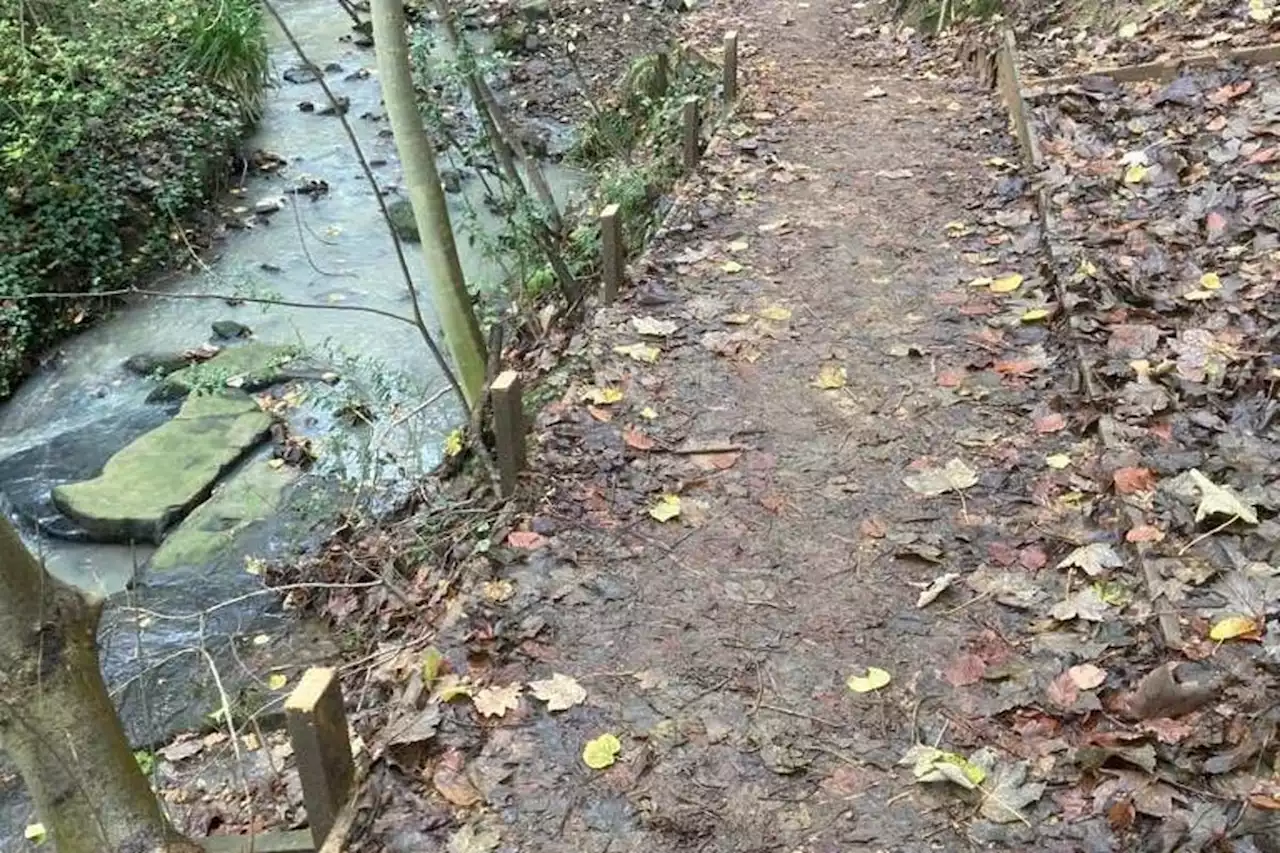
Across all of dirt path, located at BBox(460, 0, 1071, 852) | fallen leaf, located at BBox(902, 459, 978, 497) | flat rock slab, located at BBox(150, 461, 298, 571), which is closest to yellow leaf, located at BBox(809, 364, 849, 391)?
dirt path, located at BBox(460, 0, 1071, 852)

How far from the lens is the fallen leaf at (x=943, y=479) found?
13.9 ft

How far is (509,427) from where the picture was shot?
4.27 meters

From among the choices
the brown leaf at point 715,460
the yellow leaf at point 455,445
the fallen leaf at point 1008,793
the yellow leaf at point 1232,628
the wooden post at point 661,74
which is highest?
the yellow leaf at point 1232,628

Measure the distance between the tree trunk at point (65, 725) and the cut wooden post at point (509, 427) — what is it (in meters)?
1.59

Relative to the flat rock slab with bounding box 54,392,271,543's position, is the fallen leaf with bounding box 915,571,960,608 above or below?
above

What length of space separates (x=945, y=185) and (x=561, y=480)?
3.89m

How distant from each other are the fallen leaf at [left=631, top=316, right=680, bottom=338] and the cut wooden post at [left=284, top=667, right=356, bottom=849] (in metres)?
2.92

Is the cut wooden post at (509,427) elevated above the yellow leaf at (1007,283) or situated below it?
above

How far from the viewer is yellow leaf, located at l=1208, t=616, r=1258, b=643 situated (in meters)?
3.12

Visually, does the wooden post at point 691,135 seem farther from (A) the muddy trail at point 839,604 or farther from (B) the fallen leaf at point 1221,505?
(B) the fallen leaf at point 1221,505

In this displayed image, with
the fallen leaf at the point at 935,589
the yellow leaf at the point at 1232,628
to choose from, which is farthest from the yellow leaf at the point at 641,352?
the yellow leaf at the point at 1232,628

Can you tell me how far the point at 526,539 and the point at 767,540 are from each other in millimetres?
931

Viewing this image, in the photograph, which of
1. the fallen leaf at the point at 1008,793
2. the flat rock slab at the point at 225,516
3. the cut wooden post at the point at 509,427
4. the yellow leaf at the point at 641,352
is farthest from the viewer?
the flat rock slab at the point at 225,516

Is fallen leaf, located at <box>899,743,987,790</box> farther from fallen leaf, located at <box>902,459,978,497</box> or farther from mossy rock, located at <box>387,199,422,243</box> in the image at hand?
mossy rock, located at <box>387,199,422,243</box>
